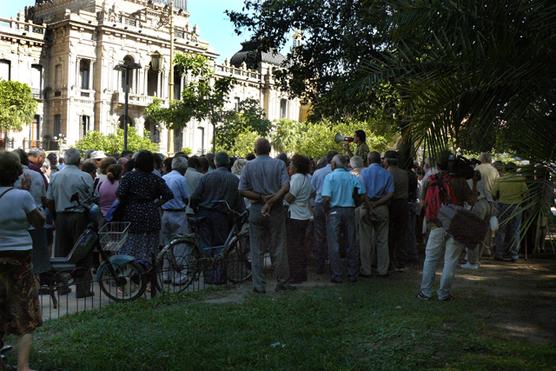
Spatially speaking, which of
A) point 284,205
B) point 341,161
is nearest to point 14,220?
point 284,205

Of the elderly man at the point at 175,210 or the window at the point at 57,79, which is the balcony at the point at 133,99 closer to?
the window at the point at 57,79

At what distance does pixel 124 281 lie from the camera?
297 inches

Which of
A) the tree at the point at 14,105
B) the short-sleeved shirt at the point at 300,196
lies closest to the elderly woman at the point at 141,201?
the short-sleeved shirt at the point at 300,196

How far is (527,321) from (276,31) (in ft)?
27.8

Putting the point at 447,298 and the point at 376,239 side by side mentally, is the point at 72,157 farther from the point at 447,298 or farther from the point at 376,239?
the point at 447,298

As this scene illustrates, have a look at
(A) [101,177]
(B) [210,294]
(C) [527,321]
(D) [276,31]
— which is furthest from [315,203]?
(D) [276,31]

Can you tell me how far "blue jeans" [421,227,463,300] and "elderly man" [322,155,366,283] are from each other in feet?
5.12

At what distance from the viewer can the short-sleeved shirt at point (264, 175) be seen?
820cm

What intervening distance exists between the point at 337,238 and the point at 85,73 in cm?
4665

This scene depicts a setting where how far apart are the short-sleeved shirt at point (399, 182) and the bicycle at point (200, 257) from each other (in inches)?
97.1

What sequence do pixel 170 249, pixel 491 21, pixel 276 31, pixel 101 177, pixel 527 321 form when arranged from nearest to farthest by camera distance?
pixel 491 21 < pixel 527 321 < pixel 170 249 < pixel 101 177 < pixel 276 31

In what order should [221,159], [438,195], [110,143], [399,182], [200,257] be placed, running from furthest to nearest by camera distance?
[110,143], [399,182], [221,159], [200,257], [438,195]

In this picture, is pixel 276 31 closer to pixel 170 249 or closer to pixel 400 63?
pixel 170 249

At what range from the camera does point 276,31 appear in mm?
13570
